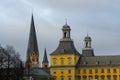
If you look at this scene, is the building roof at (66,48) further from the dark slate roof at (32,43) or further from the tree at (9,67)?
the dark slate roof at (32,43)

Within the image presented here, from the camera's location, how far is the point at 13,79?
86.4 meters

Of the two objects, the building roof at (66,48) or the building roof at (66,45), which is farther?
the building roof at (66,45)

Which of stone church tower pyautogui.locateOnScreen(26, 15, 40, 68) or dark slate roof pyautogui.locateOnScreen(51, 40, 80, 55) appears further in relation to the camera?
stone church tower pyautogui.locateOnScreen(26, 15, 40, 68)

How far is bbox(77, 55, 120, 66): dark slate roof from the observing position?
136 m

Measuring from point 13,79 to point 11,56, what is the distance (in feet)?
18.7

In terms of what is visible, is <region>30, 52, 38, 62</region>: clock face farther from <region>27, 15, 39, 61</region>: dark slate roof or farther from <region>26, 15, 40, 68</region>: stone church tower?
<region>27, 15, 39, 61</region>: dark slate roof


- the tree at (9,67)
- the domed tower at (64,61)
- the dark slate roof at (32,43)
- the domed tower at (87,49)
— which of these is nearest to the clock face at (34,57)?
the dark slate roof at (32,43)

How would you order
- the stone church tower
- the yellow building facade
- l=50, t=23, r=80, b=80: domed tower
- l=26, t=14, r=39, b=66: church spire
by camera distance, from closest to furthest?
l=50, t=23, r=80, b=80: domed tower
the yellow building facade
the stone church tower
l=26, t=14, r=39, b=66: church spire

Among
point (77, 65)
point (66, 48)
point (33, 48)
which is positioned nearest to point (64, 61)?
point (66, 48)

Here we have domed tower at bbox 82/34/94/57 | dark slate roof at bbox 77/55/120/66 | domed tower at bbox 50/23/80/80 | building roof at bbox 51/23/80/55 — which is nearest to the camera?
domed tower at bbox 50/23/80/80

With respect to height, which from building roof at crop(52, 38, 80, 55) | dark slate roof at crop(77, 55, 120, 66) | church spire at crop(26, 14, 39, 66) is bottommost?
dark slate roof at crop(77, 55, 120, 66)

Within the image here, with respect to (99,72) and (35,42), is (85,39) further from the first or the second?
(35,42)

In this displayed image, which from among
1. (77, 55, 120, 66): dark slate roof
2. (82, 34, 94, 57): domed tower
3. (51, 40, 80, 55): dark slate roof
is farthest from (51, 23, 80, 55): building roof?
(82, 34, 94, 57): domed tower

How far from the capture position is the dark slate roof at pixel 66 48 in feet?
445
